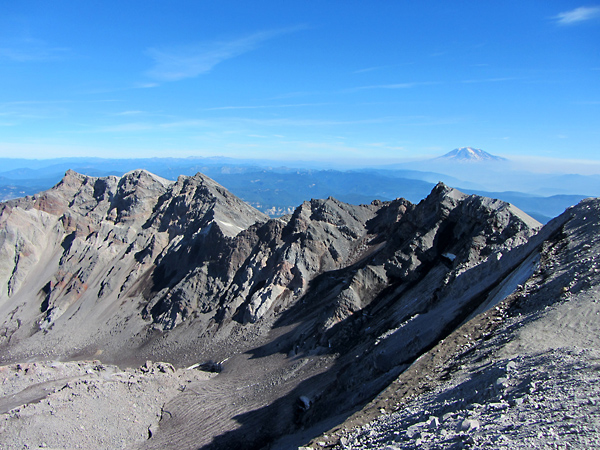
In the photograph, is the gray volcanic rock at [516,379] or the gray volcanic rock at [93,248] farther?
the gray volcanic rock at [93,248]

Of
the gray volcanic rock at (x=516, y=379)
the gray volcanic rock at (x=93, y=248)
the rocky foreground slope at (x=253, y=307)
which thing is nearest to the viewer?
the gray volcanic rock at (x=516, y=379)

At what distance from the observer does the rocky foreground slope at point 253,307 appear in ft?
68.8

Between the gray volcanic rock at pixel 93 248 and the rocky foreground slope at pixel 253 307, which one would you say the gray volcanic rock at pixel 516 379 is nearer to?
the rocky foreground slope at pixel 253 307

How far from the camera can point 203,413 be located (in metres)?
34.1

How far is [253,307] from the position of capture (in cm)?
5041

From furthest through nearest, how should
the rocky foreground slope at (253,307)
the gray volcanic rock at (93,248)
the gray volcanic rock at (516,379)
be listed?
the gray volcanic rock at (93,248)
the rocky foreground slope at (253,307)
the gray volcanic rock at (516,379)

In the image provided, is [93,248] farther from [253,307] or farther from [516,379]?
[516,379]

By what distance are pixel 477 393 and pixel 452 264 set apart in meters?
24.3

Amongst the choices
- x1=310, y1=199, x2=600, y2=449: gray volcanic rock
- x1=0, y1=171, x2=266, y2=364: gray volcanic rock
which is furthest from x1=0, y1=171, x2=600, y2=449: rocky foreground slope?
x1=0, y1=171, x2=266, y2=364: gray volcanic rock

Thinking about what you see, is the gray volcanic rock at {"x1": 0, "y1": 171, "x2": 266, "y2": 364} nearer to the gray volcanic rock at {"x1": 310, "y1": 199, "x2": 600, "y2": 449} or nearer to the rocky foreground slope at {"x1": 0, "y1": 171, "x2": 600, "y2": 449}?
the rocky foreground slope at {"x1": 0, "y1": 171, "x2": 600, "y2": 449}

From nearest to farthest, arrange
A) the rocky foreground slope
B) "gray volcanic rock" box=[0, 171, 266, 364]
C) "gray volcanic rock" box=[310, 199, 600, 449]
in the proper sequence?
"gray volcanic rock" box=[310, 199, 600, 449] → the rocky foreground slope → "gray volcanic rock" box=[0, 171, 266, 364]

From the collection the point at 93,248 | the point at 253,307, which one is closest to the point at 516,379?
the point at 253,307

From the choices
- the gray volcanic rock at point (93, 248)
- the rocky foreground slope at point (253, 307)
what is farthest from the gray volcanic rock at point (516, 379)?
the gray volcanic rock at point (93, 248)

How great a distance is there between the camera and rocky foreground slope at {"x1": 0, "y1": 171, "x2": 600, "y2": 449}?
21.0 m
